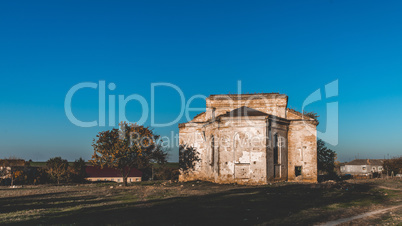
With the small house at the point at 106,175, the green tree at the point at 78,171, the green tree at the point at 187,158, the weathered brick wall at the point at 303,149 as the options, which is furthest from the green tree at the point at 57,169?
the weathered brick wall at the point at 303,149

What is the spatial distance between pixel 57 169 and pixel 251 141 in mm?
26140

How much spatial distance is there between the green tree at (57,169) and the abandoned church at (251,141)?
1637 cm

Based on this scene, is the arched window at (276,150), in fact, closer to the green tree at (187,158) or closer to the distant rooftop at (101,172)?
the green tree at (187,158)

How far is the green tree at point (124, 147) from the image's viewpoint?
26.4 meters

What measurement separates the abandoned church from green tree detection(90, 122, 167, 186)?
6.53 meters

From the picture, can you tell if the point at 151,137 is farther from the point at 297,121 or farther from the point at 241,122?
the point at 297,121

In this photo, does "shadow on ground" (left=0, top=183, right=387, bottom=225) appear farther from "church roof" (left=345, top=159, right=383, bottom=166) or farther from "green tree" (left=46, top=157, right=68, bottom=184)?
"church roof" (left=345, top=159, right=383, bottom=166)

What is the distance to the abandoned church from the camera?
2725 cm

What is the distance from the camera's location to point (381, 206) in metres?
14.9

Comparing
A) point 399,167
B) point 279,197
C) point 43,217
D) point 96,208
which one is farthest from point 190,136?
point 399,167

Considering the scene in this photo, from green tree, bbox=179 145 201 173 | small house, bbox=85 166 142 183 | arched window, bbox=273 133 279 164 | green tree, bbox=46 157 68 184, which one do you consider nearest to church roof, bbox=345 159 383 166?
small house, bbox=85 166 142 183

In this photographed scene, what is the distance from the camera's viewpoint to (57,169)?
39.8 metres

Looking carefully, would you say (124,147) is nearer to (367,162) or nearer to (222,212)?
(222,212)

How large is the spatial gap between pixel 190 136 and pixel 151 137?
8.33 meters
